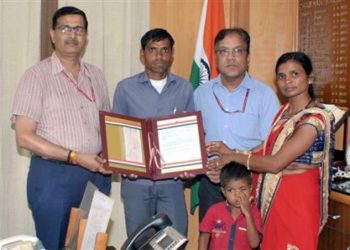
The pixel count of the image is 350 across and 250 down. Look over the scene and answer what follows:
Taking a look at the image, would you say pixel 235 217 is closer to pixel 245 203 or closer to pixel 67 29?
pixel 245 203

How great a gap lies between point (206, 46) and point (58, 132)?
131 cm

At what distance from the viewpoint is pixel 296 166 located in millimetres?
2119

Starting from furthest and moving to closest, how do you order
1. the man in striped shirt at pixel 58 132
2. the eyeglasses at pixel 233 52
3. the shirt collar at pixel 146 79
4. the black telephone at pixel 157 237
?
the shirt collar at pixel 146 79, the eyeglasses at pixel 233 52, the man in striped shirt at pixel 58 132, the black telephone at pixel 157 237

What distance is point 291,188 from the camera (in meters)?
2.12

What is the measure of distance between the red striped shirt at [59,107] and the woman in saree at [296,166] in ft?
2.71

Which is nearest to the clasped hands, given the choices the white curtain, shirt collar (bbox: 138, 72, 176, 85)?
shirt collar (bbox: 138, 72, 176, 85)

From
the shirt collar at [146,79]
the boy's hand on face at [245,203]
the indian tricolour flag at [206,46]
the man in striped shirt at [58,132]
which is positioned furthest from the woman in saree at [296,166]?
the indian tricolour flag at [206,46]

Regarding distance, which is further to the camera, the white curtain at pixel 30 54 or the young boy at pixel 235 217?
the white curtain at pixel 30 54

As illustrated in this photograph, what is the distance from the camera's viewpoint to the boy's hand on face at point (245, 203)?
2.07 meters

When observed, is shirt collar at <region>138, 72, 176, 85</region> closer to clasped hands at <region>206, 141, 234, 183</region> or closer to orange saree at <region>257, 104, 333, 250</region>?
clasped hands at <region>206, 141, 234, 183</region>

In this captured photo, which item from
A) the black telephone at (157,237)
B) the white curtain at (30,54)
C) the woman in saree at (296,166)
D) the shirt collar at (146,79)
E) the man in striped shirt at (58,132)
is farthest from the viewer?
the white curtain at (30,54)

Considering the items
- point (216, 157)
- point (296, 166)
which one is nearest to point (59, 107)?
point (216, 157)

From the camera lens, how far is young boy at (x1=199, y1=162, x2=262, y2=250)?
2098 mm

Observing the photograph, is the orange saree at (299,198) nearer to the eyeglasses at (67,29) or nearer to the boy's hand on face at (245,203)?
the boy's hand on face at (245,203)
